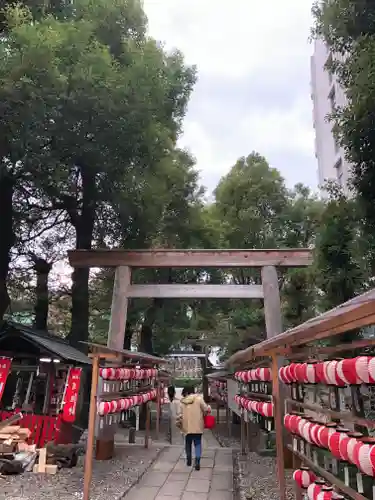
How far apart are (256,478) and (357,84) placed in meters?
6.73

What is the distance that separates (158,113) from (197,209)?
621 cm

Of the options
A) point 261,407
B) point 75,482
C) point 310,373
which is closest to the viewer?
point 310,373

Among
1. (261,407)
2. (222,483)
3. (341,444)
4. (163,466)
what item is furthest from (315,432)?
(163,466)

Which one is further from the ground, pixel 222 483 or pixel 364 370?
pixel 364 370

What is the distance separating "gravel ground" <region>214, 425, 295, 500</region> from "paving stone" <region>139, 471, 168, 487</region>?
1.29 meters

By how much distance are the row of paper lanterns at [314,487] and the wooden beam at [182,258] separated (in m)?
7.71

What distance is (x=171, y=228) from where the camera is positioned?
17.9 metres

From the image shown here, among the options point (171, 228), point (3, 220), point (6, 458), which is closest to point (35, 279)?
point (3, 220)

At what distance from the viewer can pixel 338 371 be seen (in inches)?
140

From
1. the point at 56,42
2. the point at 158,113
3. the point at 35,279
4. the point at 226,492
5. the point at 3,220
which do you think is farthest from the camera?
the point at 35,279

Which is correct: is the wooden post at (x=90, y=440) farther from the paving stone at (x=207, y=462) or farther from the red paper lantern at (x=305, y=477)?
the paving stone at (x=207, y=462)

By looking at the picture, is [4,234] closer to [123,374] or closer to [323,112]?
[123,374]

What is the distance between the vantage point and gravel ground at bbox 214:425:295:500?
6824 millimetres

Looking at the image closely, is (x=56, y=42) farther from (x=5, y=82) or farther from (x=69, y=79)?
(x=5, y=82)
